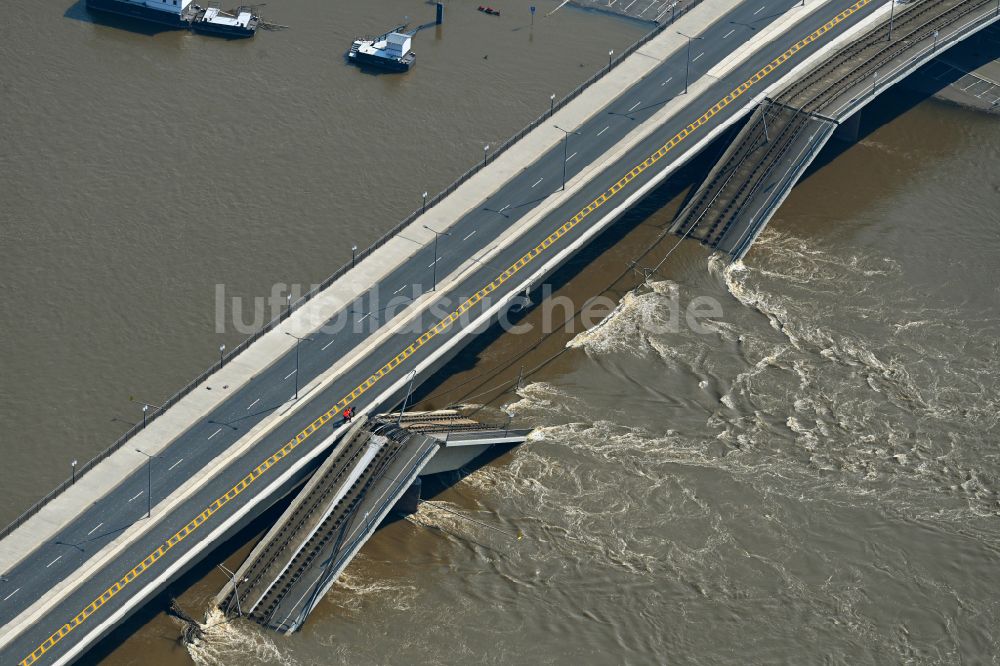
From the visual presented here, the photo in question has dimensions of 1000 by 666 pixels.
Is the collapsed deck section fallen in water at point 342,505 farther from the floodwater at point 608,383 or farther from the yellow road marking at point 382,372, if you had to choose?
the yellow road marking at point 382,372

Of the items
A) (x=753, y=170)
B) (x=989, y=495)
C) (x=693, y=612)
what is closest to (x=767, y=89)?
(x=753, y=170)

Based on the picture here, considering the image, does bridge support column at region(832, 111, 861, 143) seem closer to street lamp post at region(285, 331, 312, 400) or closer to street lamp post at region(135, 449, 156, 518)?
street lamp post at region(285, 331, 312, 400)

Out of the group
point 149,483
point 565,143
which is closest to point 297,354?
point 149,483

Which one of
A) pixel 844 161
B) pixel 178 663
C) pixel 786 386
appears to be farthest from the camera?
pixel 844 161

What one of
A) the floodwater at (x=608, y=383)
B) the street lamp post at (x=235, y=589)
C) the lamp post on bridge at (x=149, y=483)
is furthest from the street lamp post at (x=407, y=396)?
the lamp post on bridge at (x=149, y=483)

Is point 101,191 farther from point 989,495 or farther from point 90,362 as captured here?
point 989,495

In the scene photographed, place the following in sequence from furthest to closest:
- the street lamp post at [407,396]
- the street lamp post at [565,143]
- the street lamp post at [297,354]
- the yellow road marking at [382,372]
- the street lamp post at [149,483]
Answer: the street lamp post at [565,143] < the street lamp post at [407,396] < the street lamp post at [297,354] < the street lamp post at [149,483] < the yellow road marking at [382,372]
